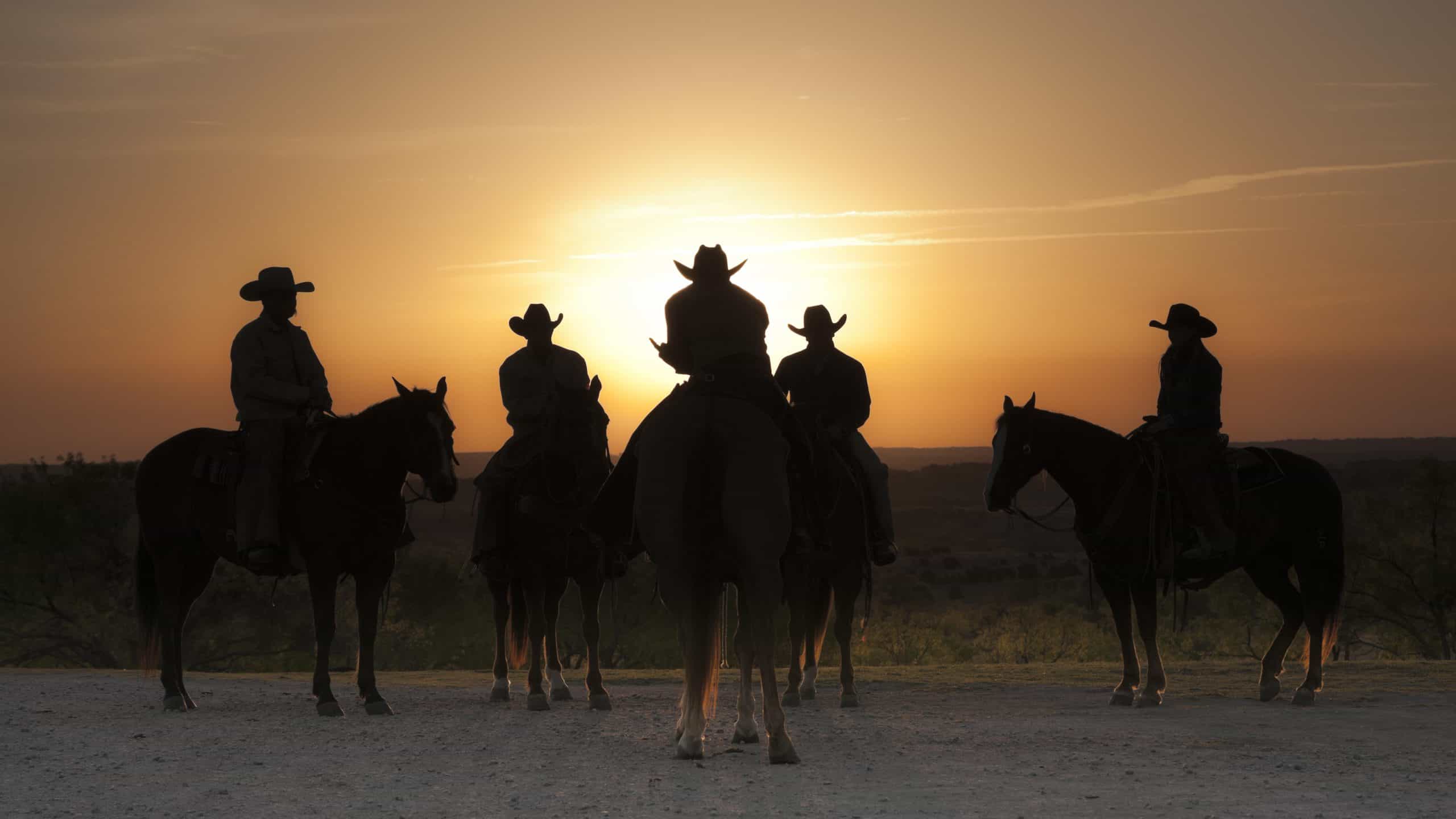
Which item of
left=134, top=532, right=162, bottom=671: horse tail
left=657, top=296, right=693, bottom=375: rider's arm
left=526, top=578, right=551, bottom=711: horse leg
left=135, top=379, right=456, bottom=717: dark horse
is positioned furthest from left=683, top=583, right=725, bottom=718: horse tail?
left=134, top=532, right=162, bottom=671: horse tail

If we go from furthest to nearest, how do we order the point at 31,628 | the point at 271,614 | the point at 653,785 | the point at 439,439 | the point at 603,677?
the point at 271,614 → the point at 31,628 → the point at 603,677 → the point at 439,439 → the point at 653,785

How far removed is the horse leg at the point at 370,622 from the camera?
11570 mm

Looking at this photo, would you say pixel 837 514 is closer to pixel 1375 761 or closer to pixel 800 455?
pixel 800 455

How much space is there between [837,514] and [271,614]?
77.7 ft

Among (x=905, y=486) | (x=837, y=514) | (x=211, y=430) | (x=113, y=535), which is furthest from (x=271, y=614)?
(x=905, y=486)

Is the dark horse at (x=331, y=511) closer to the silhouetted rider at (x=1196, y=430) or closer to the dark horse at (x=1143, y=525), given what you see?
the dark horse at (x=1143, y=525)

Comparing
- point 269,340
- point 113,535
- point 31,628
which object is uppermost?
point 269,340

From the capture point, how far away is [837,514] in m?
12.2

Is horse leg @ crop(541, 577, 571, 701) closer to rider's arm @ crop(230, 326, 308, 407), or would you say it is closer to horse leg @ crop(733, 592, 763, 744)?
rider's arm @ crop(230, 326, 308, 407)

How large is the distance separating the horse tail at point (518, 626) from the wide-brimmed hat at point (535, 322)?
222 centimetres

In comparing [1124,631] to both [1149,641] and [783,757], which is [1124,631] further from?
[783,757]

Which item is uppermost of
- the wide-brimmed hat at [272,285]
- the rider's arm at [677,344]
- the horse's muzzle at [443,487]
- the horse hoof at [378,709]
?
the wide-brimmed hat at [272,285]

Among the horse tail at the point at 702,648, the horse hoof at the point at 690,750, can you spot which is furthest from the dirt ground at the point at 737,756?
the horse tail at the point at 702,648

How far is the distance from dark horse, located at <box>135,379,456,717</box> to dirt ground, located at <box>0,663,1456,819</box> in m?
0.55
